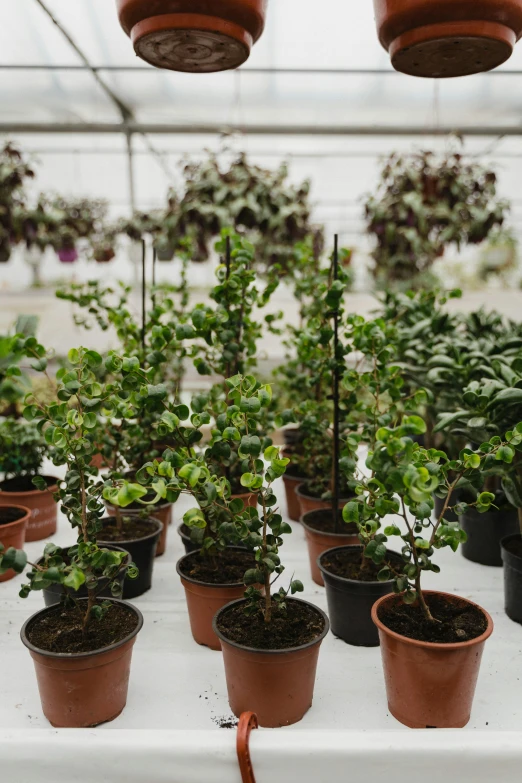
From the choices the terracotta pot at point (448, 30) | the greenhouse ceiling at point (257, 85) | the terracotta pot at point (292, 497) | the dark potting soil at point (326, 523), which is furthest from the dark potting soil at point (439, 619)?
the greenhouse ceiling at point (257, 85)

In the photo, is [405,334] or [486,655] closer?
[486,655]

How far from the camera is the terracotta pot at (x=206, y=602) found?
1.65 metres

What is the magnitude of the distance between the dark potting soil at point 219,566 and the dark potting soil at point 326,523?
289 millimetres

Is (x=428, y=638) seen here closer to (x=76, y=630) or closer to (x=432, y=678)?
(x=432, y=678)

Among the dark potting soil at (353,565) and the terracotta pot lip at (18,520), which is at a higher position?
the terracotta pot lip at (18,520)

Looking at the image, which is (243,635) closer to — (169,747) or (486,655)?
(169,747)

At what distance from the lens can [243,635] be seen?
1.42m

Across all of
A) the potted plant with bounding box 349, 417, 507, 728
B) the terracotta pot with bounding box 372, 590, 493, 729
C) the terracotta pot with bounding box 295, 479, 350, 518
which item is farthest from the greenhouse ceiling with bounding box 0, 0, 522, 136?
the terracotta pot with bounding box 372, 590, 493, 729

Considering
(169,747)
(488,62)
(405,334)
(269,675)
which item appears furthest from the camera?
(405,334)

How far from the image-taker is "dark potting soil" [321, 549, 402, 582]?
174cm

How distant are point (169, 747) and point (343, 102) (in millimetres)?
5736

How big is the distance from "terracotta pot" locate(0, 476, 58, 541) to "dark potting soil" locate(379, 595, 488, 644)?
1408mm

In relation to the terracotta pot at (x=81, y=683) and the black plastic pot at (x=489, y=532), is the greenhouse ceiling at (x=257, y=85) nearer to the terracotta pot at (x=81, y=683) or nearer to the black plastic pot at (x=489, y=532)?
the black plastic pot at (x=489, y=532)

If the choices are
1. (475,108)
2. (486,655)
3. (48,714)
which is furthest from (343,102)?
(48,714)
